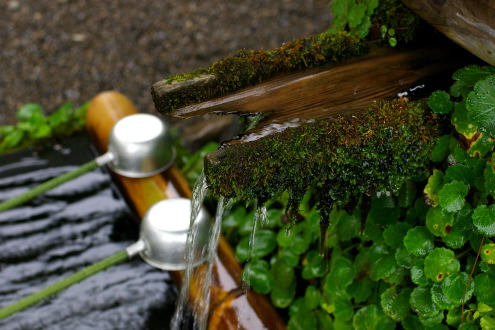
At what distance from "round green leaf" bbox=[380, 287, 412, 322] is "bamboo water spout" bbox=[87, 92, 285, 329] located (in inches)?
16.7

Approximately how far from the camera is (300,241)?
2.23 meters

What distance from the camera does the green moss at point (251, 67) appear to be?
5.08 feet

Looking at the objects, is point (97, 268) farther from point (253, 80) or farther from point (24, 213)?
point (253, 80)

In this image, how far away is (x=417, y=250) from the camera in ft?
5.57

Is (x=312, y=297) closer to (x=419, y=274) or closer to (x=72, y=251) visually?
(x=419, y=274)

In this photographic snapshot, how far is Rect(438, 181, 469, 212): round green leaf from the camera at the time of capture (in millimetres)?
1566

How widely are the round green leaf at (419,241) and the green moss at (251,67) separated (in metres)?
0.60

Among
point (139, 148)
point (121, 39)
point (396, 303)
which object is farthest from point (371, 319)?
point (121, 39)

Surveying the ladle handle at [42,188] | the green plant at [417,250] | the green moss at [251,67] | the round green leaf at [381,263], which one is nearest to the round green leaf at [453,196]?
the green plant at [417,250]

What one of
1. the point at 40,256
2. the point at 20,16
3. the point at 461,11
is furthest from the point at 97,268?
the point at 20,16

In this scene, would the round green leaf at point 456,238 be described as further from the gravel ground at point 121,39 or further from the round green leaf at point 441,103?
the gravel ground at point 121,39

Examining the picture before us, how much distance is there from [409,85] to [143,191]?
4.47ft

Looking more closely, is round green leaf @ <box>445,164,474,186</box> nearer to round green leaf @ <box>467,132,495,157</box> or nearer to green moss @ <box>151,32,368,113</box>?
round green leaf @ <box>467,132,495,157</box>

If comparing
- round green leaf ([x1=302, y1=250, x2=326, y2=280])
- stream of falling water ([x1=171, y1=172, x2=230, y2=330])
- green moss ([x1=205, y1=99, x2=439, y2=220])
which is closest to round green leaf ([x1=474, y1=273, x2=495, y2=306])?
green moss ([x1=205, y1=99, x2=439, y2=220])
